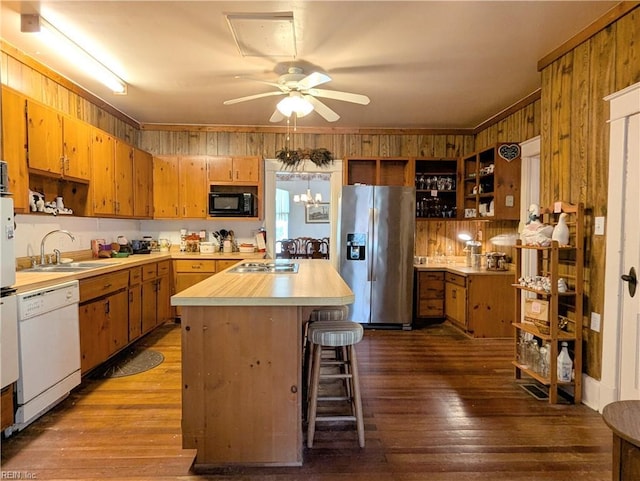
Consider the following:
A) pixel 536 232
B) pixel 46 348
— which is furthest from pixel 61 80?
pixel 536 232

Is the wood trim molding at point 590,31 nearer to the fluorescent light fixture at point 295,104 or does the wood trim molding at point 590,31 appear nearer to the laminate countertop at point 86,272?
the fluorescent light fixture at point 295,104

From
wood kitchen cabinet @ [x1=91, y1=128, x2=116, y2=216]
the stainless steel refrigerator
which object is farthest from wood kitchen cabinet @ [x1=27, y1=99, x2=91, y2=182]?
the stainless steel refrigerator

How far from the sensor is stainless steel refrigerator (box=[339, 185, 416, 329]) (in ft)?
15.4

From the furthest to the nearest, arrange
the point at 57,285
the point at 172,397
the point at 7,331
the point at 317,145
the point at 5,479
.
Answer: the point at 317,145
the point at 172,397
the point at 57,285
the point at 7,331
the point at 5,479

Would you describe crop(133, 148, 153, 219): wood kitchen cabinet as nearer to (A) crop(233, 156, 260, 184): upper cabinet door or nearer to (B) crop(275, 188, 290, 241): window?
(A) crop(233, 156, 260, 184): upper cabinet door

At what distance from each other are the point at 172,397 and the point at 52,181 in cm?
223

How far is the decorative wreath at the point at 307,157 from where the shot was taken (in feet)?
16.4

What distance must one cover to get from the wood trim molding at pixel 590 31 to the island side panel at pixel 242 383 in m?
2.64

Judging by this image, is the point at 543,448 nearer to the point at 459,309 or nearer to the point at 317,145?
the point at 459,309

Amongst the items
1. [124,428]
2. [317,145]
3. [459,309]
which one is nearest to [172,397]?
[124,428]

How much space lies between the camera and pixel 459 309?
4.47 meters

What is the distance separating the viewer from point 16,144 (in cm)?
263

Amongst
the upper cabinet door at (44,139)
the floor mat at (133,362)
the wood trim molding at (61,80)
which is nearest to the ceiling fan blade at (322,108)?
the upper cabinet door at (44,139)

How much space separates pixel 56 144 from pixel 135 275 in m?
1.34
